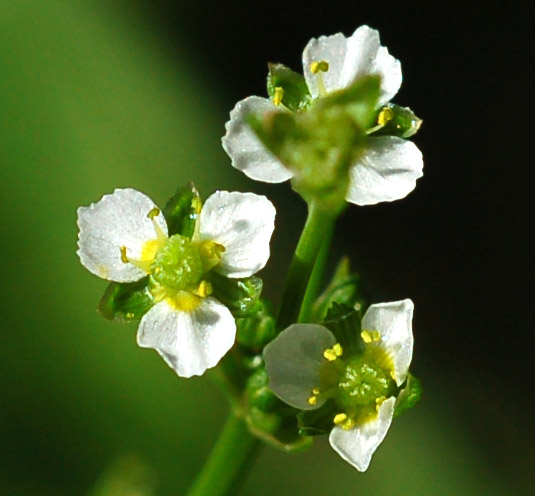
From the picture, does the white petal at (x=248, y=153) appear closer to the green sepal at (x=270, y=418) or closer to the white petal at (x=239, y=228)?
the white petal at (x=239, y=228)

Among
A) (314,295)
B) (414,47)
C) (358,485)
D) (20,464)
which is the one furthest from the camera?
(414,47)

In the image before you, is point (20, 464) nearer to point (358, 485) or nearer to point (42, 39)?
point (358, 485)

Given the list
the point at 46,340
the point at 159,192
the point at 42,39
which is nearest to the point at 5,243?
the point at 46,340

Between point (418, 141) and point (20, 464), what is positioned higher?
point (20, 464)

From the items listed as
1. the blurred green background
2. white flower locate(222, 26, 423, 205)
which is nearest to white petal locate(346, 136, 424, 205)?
white flower locate(222, 26, 423, 205)

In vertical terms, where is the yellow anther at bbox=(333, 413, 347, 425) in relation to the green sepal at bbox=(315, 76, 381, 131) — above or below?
below

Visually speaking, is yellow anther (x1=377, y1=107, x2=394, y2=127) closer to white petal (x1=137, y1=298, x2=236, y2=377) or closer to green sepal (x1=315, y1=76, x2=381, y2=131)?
white petal (x1=137, y1=298, x2=236, y2=377)

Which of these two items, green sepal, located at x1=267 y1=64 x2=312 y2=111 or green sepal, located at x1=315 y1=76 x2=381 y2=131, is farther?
green sepal, located at x1=267 y1=64 x2=312 y2=111
